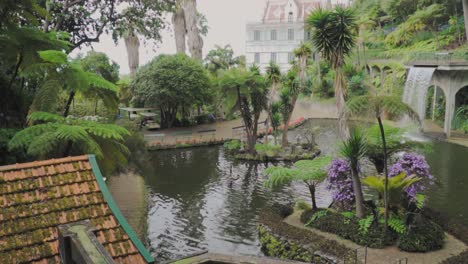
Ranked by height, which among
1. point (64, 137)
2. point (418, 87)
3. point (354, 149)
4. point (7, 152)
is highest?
point (418, 87)

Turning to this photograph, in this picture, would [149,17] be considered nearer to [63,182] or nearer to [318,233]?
[318,233]

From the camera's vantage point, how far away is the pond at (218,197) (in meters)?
11.8

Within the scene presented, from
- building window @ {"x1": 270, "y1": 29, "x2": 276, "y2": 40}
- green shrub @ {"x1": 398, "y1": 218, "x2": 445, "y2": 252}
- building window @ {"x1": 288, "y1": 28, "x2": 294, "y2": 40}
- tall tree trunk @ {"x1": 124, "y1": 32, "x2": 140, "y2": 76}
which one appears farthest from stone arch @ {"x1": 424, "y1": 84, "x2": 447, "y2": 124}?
building window @ {"x1": 270, "y1": 29, "x2": 276, "y2": 40}

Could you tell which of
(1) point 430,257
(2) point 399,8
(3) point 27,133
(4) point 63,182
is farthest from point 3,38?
(2) point 399,8

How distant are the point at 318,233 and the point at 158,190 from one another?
291 inches

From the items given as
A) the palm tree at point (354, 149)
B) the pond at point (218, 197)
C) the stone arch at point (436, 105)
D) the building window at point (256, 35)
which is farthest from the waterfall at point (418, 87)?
the building window at point (256, 35)

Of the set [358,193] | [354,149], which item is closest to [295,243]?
[358,193]

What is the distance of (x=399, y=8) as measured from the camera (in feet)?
138

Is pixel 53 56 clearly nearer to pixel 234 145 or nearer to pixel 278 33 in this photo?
pixel 234 145

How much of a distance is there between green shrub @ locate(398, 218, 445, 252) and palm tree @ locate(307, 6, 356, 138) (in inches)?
122

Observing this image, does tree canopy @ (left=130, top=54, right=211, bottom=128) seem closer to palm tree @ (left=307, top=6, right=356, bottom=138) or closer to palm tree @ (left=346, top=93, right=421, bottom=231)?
palm tree @ (left=307, top=6, right=356, bottom=138)

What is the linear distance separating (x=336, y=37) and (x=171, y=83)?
55.4 feet

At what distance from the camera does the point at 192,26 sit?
35.8m

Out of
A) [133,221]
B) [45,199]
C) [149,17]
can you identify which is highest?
[149,17]
